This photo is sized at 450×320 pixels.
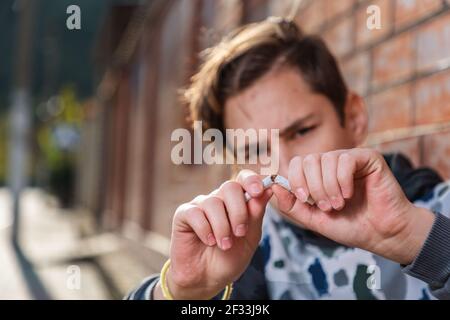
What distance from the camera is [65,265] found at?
4.20m

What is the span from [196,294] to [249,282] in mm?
298

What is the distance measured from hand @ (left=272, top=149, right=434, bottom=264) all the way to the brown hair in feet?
1.71

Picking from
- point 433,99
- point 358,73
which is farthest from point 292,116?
point 358,73

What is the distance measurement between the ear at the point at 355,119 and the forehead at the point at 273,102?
0.26 ft

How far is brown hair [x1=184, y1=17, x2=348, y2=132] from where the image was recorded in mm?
1183

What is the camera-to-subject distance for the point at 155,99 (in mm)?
4777

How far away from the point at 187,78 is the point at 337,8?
0.51 meters

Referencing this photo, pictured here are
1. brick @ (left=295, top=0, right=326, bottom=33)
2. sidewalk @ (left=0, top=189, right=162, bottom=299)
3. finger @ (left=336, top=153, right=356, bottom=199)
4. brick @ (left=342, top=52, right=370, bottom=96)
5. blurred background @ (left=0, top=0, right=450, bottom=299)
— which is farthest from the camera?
sidewalk @ (left=0, top=189, right=162, bottom=299)

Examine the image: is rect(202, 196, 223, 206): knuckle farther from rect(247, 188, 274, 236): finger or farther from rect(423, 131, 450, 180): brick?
rect(423, 131, 450, 180): brick

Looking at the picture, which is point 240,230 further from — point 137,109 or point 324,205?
point 137,109

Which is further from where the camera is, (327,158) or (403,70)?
(403,70)

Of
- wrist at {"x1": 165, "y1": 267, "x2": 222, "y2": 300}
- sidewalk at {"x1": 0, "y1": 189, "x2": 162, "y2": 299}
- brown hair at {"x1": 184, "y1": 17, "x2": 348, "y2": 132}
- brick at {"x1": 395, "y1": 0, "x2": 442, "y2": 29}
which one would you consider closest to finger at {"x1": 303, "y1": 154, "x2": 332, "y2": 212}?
wrist at {"x1": 165, "y1": 267, "x2": 222, "y2": 300}

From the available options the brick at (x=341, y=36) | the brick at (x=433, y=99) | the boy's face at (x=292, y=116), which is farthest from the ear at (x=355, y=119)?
the brick at (x=341, y=36)

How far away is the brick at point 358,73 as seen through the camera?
1.52 meters
